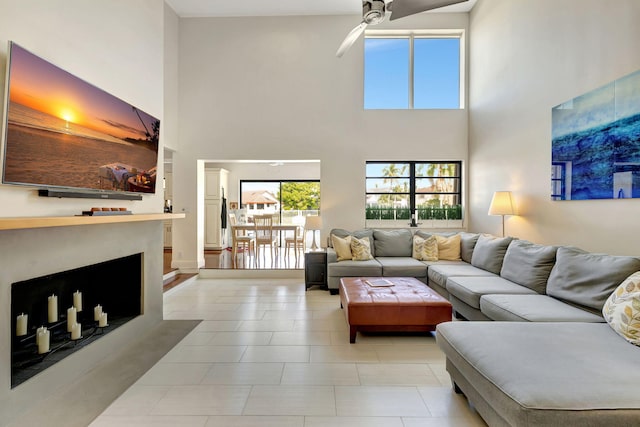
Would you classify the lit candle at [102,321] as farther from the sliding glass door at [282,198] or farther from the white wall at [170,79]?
the sliding glass door at [282,198]

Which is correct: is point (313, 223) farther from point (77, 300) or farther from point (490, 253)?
point (77, 300)

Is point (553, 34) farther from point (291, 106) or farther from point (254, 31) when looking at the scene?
point (254, 31)

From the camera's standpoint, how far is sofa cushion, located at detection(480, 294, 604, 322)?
7.47ft

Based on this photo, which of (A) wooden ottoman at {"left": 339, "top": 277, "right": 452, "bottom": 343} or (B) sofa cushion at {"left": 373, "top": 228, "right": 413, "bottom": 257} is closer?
(A) wooden ottoman at {"left": 339, "top": 277, "right": 452, "bottom": 343}

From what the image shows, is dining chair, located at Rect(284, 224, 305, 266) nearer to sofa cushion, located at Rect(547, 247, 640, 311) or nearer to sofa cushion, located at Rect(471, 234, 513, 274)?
sofa cushion, located at Rect(471, 234, 513, 274)

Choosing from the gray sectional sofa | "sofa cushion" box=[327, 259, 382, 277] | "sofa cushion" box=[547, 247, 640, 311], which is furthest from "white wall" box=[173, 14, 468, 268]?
"sofa cushion" box=[547, 247, 640, 311]

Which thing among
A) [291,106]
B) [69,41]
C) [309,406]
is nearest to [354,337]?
[309,406]

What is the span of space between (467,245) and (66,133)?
485 centimetres

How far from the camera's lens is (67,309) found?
2590mm

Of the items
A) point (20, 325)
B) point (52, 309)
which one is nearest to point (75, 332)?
point (52, 309)

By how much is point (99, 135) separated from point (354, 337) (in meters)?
2.81

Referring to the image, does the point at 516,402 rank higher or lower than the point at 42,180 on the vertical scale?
lower

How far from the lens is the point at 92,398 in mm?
2041

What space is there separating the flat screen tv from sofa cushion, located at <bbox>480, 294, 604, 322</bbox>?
11.4 feet
